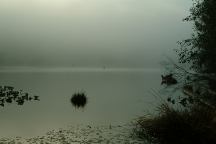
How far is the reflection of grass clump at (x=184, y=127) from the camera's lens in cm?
1719

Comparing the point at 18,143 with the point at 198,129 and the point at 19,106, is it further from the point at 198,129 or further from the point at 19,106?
the point at 19,106

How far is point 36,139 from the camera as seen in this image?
23109 mm

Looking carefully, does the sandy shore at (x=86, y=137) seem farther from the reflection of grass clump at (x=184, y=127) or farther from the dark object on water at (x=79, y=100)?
the dark object on water at (x=79, y=100)

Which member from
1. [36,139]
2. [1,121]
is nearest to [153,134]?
[36,139]

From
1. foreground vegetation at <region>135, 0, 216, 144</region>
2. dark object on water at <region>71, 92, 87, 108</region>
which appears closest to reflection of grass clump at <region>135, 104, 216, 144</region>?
foreground vegetation at <region>135, 0, 216, 144</region>

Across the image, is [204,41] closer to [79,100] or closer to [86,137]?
[86,137]

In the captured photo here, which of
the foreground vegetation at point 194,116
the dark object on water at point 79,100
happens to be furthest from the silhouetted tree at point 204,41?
the dark object on water at point 79,100

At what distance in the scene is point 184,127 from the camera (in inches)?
724

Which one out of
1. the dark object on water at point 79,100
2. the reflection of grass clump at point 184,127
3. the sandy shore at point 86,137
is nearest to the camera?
the reflection of grass clump at point 184,127

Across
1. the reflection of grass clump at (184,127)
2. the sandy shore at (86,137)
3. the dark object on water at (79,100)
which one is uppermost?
the reflection of grass clump at (184,127)

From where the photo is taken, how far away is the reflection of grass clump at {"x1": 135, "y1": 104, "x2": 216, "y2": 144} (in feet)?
56.4

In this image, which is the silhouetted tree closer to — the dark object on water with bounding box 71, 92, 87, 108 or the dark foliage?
the dark foliage

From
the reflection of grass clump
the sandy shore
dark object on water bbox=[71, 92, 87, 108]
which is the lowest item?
dark object on water bbox=[71, 92, 87, 108]

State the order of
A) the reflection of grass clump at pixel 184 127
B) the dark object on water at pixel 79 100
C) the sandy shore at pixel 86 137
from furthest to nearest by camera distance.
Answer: the dark object on water at pixel 79 100, the sandy shore at pixel 86 137, the reflection of grass clump at pixel 184 127
